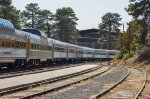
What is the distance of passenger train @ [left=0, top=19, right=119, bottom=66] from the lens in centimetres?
3400

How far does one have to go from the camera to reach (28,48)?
42812mm

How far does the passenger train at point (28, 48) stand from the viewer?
112 ft

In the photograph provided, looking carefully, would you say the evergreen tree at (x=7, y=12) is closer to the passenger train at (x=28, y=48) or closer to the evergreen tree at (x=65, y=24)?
the passenger train at (x=28, y=48)

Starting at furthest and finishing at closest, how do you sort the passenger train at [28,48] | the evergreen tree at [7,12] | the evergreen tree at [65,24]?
the evergreen tree at [65,24] → the evergreen tree at [7,12] → the passenger train at [28,48]

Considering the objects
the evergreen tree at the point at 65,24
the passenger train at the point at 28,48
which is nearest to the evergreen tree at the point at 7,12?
the passenger train at the point at 28,48

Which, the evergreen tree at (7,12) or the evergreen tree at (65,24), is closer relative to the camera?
the evergreen tree at (7,12)

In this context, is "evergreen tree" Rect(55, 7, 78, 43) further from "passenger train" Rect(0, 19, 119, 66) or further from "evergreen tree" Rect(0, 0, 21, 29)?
"passenger train" Rect(0, 19, 119, 66)

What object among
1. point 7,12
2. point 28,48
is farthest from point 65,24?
point 28,48

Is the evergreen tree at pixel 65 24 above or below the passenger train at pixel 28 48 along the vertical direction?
above

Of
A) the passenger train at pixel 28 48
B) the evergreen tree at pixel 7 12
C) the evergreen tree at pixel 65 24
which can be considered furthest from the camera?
the evergreen tree at pixel 65 24

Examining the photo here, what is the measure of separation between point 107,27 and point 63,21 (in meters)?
30.2

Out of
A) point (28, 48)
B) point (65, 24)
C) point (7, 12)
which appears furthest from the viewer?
point (65, 24)

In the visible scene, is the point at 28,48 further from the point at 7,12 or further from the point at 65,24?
the point at 65,24

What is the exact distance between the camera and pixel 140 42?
7125 cm
